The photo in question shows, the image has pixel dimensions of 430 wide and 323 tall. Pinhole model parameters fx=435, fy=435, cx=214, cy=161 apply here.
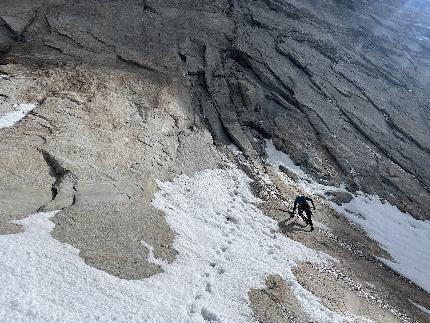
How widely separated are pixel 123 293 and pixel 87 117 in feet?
36.5

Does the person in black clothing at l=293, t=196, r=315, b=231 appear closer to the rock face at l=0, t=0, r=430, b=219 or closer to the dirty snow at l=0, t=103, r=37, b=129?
the rock face at l=0, t=0, r=430, b=219

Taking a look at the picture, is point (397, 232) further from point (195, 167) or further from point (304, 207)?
point (195, 167)

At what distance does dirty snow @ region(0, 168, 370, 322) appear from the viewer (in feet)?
32.7

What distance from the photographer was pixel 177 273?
1312 cm

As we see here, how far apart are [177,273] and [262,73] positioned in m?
23.2

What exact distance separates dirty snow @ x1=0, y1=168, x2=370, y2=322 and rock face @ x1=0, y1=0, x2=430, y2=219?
770 centimetres

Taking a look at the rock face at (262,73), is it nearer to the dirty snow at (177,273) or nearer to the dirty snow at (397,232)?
the dirty snow at (397,232)

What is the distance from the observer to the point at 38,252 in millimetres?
11297

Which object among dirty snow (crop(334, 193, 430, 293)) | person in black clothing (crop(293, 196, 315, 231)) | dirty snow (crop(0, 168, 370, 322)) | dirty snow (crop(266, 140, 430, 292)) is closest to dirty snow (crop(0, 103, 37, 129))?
dirty snow (crop(0, 168, 370, 322))

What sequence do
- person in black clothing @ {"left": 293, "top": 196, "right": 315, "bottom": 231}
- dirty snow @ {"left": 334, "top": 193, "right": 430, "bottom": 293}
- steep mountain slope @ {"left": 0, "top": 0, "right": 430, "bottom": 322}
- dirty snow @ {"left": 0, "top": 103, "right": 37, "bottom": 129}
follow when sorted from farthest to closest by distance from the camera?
1. dirty snow @ {"left": 334, "top": 193, "right": 430, "bottom": 293}
2. person in black clothing @ {"left": 293, "top": 196, "right": 315, "bottom": 231}
3. dirty snow @ {"left": 0, "top": 103, "right": 37, "bottom": 129}
4. steep mountain slope @ {"left": 0, "top": 0, "right": 430, "bottom": 322}

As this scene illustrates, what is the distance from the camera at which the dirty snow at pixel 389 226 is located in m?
22.4

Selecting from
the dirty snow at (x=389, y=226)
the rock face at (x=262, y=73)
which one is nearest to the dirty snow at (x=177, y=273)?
the dirty snow at (x=389, y=226)

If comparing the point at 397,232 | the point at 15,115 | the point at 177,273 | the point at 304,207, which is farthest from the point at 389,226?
the point at 15,115

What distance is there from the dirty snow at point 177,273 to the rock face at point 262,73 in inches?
303
